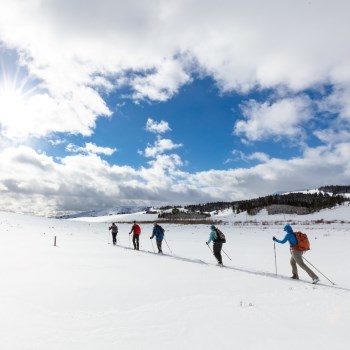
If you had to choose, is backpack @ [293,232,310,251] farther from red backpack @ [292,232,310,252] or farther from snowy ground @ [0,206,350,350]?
snowy ground @ [0,206,350,350]

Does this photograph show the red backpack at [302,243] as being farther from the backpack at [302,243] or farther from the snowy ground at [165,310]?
the snowy ground at [165,310]

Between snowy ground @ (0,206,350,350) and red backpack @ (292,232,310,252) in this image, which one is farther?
red backpack @ (292,232,310,252)

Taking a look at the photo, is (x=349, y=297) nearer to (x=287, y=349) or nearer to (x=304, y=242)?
(x=304, y=242)

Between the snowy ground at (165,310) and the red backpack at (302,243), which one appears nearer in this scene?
the snowy ground at (165,310)

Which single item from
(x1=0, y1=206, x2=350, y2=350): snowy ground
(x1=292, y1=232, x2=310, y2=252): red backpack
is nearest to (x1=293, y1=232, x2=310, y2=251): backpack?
(x1=292, y1=232, x2=310, y2=252): red backpack

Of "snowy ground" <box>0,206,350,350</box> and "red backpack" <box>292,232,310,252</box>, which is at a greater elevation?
"red backpack" <box>292,232,310,252</box>

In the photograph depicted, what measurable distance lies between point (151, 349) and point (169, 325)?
1.26 meters

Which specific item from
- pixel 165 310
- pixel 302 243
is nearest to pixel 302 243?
pixel 302 243

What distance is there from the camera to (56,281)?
11266mm

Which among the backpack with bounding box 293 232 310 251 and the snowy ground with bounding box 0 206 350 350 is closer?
the snowy ground with bounding box 0 206 350 350

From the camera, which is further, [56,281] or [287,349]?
[56,281]

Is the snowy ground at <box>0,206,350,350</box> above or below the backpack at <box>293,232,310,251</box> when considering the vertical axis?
below

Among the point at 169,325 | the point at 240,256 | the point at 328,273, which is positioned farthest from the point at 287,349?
the point at 240,256

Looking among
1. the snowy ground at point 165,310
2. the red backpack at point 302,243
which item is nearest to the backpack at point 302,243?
the red backpack at point 302,243
